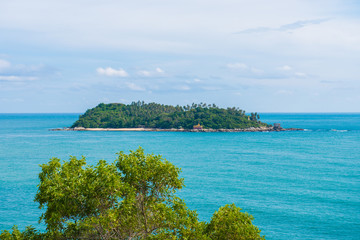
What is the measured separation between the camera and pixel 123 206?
49.4 ft

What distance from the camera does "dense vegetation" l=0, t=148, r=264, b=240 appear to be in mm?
14664

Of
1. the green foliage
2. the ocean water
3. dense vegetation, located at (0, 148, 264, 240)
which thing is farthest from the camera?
the ocean water

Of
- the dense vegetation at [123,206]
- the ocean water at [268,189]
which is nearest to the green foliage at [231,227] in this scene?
the dense vegetation at [123,206]

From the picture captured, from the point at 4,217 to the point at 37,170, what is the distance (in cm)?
2985

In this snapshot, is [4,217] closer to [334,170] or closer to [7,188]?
[7,188]

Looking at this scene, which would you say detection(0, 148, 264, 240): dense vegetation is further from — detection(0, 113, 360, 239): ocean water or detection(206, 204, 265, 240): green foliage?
detection(0, 113, 360, 239): ocean water

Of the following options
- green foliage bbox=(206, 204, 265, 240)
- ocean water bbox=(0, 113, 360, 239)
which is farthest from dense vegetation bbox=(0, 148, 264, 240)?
ocean water bbox=(0, 113, 360, 239)

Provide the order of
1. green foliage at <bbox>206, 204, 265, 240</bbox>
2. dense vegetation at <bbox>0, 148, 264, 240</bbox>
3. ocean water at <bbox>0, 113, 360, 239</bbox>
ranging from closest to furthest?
dense vegetation at <bbox>0, 148, 264, 240</bbox>, green foliage at <bbox>206, 204, 265, 240</bbox>, ocean water at <bbox>0, 113, 360, 239</bbox>

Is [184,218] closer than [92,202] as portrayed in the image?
No

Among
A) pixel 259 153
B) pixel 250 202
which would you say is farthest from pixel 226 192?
pixel 259 153

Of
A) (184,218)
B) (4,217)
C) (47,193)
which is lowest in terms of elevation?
(4,217)

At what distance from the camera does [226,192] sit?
164 feet

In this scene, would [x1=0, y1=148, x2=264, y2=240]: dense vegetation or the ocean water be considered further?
the ocean water

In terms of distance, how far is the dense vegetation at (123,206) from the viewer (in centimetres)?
1466
